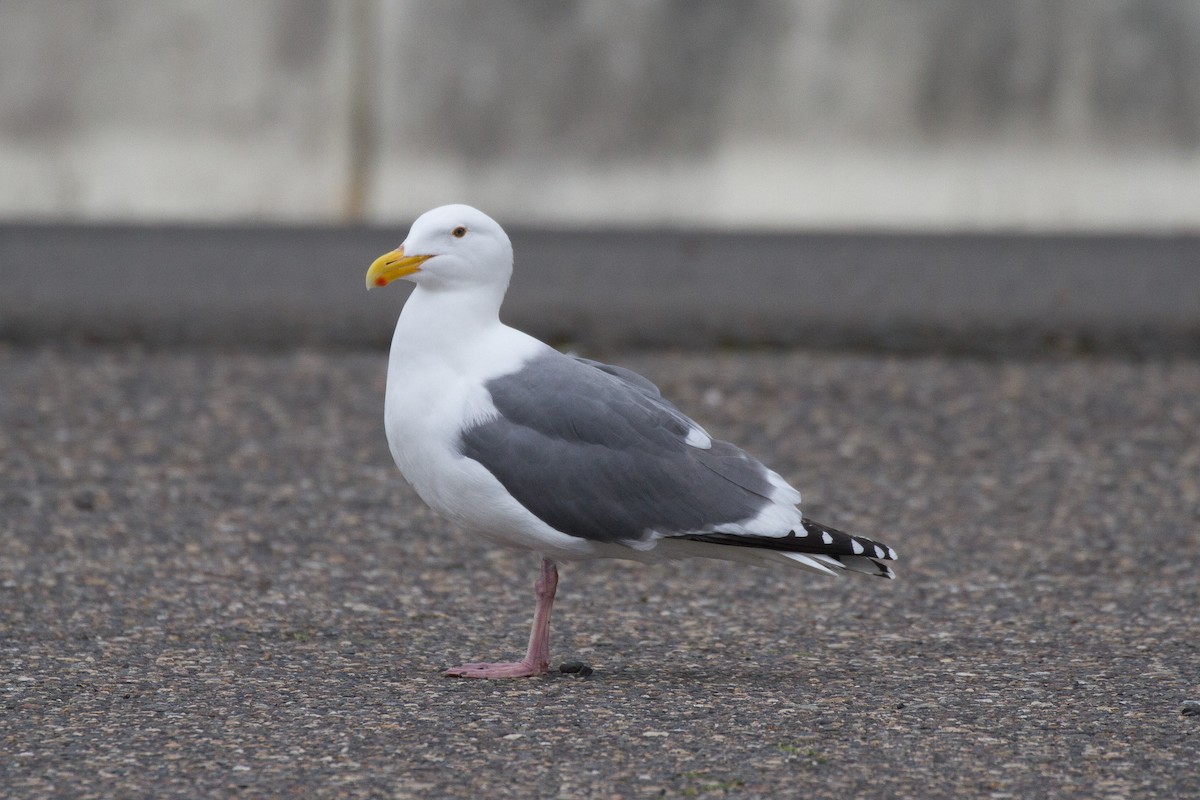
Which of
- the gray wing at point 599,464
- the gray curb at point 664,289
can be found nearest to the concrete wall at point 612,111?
the gray curb at point 664,289

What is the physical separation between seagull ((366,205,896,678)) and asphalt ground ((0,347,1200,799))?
0.35 m

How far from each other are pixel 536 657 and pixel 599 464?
0.53m

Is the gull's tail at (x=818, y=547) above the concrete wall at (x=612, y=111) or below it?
below

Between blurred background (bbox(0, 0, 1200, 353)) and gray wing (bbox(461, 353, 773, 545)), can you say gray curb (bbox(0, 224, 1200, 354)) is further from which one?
gray wing (bbox(461, 353, 773, 545))

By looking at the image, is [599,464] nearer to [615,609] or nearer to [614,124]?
[615,609]

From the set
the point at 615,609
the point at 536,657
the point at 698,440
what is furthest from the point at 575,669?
the point at 615,609

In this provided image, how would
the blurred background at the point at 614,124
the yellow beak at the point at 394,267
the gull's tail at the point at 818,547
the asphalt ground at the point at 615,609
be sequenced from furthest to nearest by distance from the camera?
1. the blurred background at the point at 614,124
2. the yellow beak at the point at 394,267
3. the gull's tail at the point at 818,547
4. the asphalt ground at the point at 615,609

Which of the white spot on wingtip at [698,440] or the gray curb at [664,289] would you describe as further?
the gray curb at [664,289]

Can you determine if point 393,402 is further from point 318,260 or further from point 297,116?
point 297,116

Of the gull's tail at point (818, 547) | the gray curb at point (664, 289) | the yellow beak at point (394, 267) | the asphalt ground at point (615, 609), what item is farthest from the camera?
the gray curb at point (664, 289)

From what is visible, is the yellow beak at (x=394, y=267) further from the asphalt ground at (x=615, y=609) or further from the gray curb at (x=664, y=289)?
the gray curb at (x=664, y=289)

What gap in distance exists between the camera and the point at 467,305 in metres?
4.52

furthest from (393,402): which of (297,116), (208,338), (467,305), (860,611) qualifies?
(297,116)

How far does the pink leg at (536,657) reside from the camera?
4.39m
